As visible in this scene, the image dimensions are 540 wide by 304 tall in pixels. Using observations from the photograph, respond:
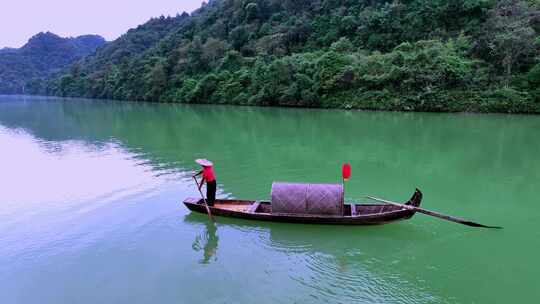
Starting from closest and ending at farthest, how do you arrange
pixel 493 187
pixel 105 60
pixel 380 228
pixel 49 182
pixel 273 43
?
pixel 380 228 < pixel 493 187 < pixel 49 182 < pixel 273 43 < pixel 105 60

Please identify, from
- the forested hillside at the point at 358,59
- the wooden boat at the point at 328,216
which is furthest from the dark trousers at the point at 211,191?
the forested hillside at the point at 358,59

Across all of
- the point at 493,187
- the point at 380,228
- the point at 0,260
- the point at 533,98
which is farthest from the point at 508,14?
the point at 0,260

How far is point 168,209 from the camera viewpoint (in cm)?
1048

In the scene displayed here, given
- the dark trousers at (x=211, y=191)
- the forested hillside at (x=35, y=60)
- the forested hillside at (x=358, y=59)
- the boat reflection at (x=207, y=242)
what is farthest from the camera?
the forested hillside at (x=35, y=60)

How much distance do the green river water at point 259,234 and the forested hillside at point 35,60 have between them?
125561 millimetres

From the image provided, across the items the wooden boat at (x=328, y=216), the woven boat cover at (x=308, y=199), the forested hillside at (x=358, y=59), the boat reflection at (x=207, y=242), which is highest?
the forested hillside at (x=358, y=59)

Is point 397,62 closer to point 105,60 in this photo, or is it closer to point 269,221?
point 269,221

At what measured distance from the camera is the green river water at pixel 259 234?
6.51 meters

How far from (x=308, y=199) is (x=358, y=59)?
3778 cm

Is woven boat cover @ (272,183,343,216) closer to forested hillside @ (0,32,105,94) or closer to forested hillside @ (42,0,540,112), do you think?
forested hillside @ (42,0,540,112)

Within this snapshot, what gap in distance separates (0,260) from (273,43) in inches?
2183

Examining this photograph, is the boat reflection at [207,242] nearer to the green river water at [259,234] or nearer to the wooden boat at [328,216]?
the green river water at [259,234]

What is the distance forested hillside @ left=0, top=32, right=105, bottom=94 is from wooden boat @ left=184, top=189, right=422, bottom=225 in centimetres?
13109

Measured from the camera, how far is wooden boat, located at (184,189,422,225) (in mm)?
8383
